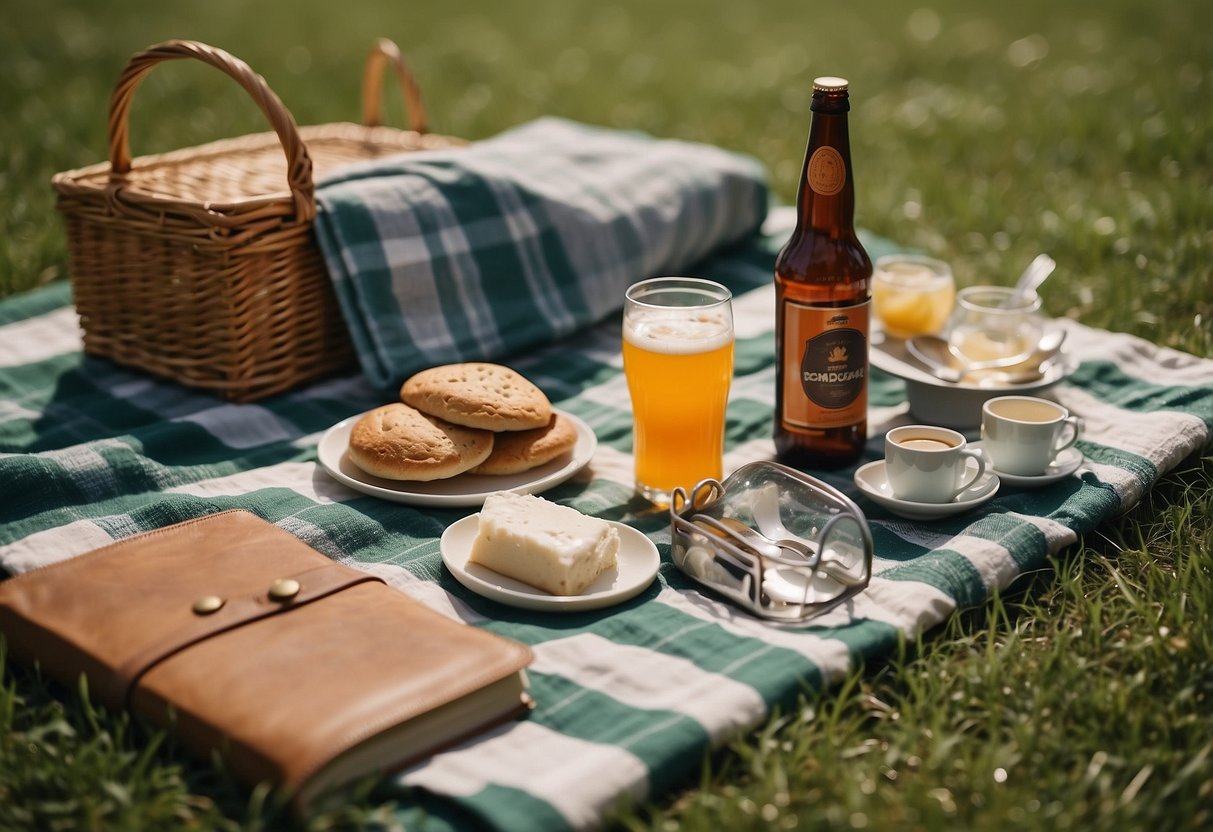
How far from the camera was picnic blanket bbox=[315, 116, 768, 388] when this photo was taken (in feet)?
10.0

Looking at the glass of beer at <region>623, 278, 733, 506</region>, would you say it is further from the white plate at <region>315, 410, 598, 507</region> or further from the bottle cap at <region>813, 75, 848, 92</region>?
the bottle cap at <region>813, 75, 848, 92</region>

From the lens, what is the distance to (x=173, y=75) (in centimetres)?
623

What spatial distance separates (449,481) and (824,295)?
83 centimetres

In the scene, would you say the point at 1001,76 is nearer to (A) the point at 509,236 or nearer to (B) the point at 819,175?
(A) the point at 509,236

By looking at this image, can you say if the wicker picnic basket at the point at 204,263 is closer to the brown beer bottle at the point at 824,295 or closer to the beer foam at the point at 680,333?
the beer foam at the point at 680,333

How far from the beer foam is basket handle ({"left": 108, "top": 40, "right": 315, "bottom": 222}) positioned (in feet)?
3.15

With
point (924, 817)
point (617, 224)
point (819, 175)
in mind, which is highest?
point (819, 175)

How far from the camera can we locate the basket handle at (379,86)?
370 cm

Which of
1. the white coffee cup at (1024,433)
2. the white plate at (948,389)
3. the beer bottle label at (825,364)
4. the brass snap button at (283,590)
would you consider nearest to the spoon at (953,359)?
the white plate at (948,389)

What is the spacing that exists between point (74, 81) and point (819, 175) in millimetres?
4861

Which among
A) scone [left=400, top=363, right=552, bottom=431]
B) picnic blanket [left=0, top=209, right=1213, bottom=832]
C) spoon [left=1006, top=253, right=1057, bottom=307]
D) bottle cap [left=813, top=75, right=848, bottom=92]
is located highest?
bottle cap [left=813, top=75, right=848, bottom=92]

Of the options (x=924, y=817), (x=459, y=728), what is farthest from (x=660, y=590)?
(x=924, y=817)

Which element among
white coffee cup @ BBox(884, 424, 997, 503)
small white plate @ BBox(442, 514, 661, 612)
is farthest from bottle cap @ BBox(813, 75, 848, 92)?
small white plate @ BBox(442, 514, 661, 612)

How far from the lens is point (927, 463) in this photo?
234cm
